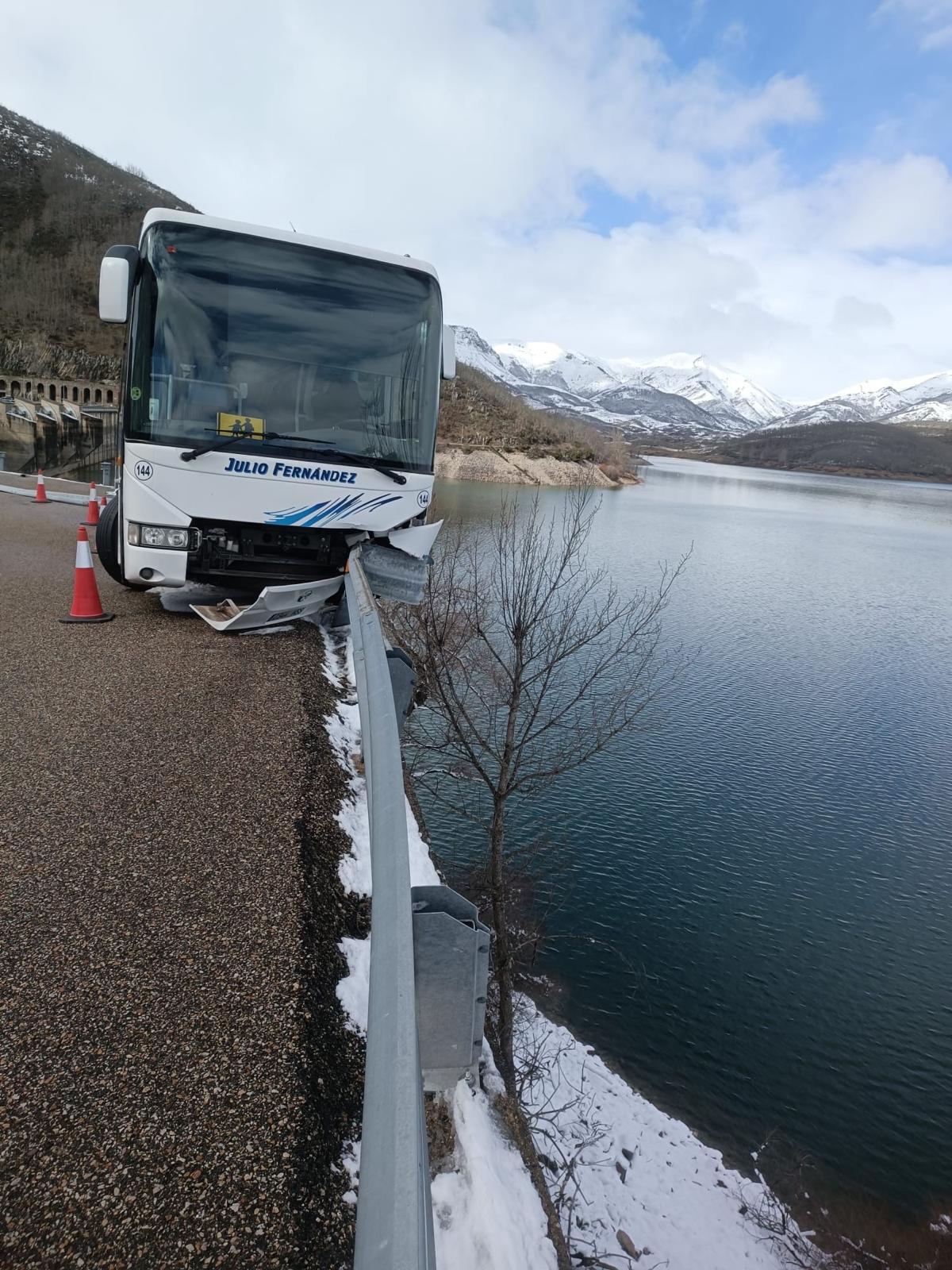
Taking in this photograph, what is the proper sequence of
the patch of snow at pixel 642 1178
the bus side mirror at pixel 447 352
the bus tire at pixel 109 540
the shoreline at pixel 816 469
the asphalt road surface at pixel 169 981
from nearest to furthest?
the asphalt road surface at pixel 169 981 → the patch of snow at pixel 642 1178 → the bus side mirror at pixel 447 352 → the bus tire at pixel 109 540 → the shoreline at pixel 816 469

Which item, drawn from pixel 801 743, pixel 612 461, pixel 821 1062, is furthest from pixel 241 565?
pixel 612 461

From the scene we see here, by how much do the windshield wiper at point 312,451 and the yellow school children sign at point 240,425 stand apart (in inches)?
1.1

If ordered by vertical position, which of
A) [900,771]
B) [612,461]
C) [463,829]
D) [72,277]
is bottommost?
[463,829]

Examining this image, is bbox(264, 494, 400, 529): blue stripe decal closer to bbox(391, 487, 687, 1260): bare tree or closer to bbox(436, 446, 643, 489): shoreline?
bbox(391, 487, 687, 1260): bare tree

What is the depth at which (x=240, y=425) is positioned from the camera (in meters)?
6.05

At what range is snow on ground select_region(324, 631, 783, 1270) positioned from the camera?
10.7 feet

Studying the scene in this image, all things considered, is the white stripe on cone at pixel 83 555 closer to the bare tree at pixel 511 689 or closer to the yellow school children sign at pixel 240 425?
the yellow school children sign at pixel 240 425

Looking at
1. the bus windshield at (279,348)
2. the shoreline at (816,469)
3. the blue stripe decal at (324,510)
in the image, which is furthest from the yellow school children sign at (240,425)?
the shoreline at (816,469)

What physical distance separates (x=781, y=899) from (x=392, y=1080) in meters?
10.4

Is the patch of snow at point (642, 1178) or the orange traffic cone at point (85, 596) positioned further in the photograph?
the orange traffic cone at point (85, 596)

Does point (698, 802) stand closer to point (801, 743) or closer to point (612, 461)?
point (801, 743)

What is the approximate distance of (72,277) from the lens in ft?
292

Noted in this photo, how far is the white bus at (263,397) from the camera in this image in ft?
19.2

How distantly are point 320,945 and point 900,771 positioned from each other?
542 inches
